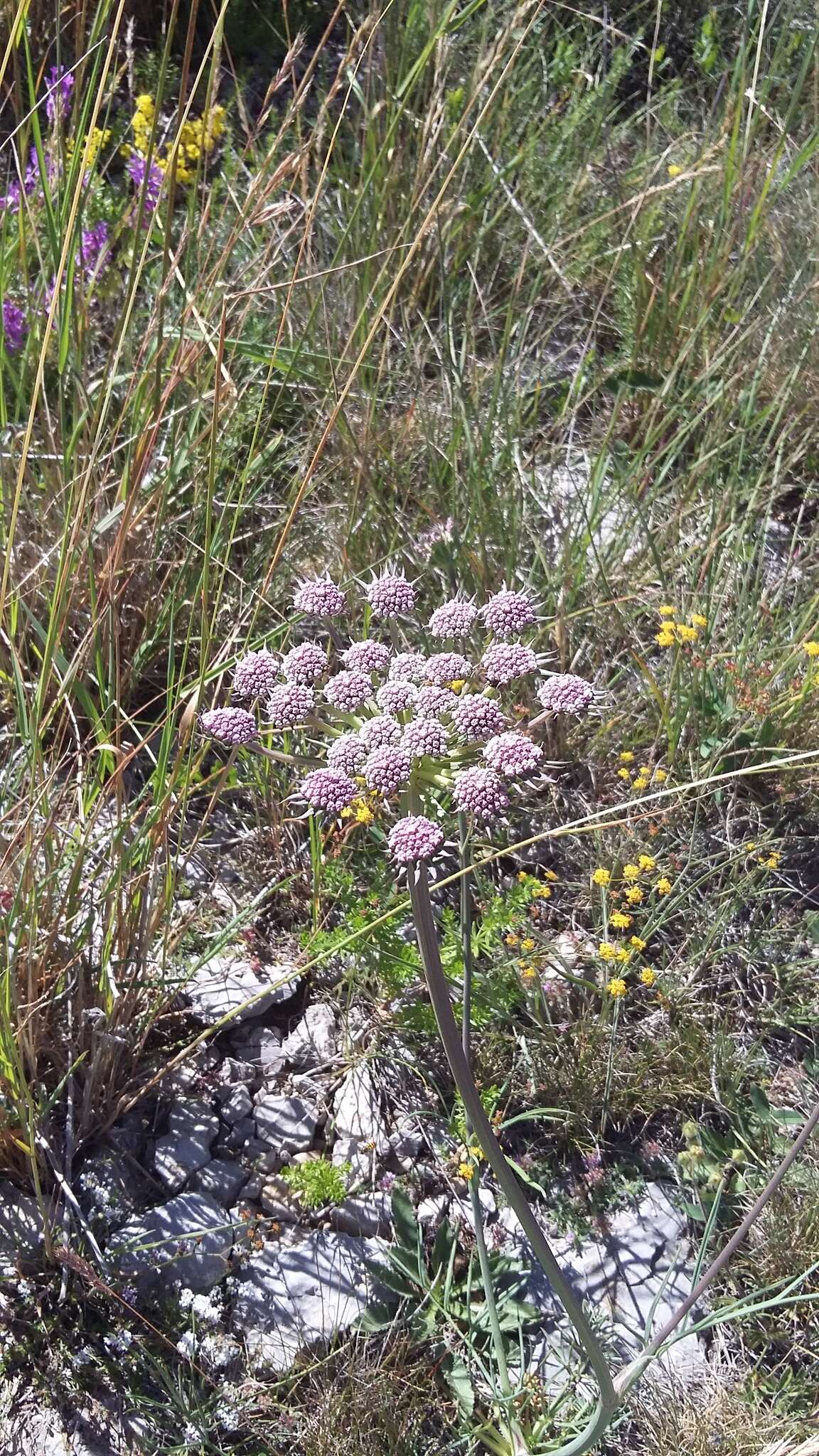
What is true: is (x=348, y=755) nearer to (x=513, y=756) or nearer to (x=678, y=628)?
(x=513, y=756)

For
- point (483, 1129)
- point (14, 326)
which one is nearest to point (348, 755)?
point (483, 1129)

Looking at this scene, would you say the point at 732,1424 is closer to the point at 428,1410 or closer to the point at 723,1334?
the point at 723,1334

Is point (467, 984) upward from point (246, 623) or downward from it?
upward

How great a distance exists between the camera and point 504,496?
274 cm

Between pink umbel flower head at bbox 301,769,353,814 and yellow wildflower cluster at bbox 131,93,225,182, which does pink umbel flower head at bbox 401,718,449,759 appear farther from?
yellow wildflower cluster at bbox 131,93,225,182

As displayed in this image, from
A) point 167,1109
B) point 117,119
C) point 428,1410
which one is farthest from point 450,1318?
point 117,119

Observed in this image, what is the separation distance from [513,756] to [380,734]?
17 centimetres

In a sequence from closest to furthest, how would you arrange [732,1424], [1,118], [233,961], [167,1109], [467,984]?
[467,984], [732,1424], [167,1109], [233,961], [1,118]

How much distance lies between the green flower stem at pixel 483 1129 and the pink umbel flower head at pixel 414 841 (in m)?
0.05

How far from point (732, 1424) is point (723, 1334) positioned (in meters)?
0.17

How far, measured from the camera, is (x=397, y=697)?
138cm

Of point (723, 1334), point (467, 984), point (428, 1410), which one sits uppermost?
point (467, 984)

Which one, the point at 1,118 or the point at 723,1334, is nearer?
the point at 723,1334

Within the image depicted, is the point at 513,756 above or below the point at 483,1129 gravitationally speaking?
above
